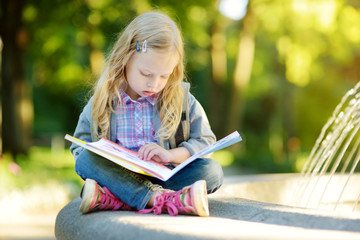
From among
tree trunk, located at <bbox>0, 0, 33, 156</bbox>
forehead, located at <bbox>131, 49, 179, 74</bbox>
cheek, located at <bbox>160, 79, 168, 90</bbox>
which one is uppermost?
forehead, located at <bbox>131, 49, 179, 74</bbox>

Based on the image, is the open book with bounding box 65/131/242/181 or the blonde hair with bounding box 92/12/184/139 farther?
the blonde hair with bounding box 92/12/184/139

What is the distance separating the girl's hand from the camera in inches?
81.4

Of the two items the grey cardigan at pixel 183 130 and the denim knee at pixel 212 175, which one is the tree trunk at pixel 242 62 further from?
the denim knee at pixel 212 175

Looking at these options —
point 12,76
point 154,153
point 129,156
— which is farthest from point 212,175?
point 12,76

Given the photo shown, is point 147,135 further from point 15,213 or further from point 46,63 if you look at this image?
point 46,63

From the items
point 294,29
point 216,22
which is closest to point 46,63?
point 216,22

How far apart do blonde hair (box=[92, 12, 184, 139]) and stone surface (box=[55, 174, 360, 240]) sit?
46 cm

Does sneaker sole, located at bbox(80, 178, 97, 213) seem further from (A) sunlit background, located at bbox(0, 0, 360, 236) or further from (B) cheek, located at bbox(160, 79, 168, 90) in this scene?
(A) sunlit background, located at bbox(0, 0, 360, 236)

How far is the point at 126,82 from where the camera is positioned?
2.40m

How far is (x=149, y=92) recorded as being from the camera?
88.1 inches

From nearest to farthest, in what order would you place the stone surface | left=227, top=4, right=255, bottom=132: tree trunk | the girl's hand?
the stone surface → the girl's hand → left=227, top=4, right=255, bottom=132: tree trunk

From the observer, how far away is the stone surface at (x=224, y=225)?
4.71 feet

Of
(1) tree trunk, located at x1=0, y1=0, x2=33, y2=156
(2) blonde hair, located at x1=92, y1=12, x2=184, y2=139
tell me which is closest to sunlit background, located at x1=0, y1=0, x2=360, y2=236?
(1) tree trunk, located at x1=0, y1=0, x2=33, y2=156

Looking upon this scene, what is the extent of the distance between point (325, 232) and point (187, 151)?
2.87ft
